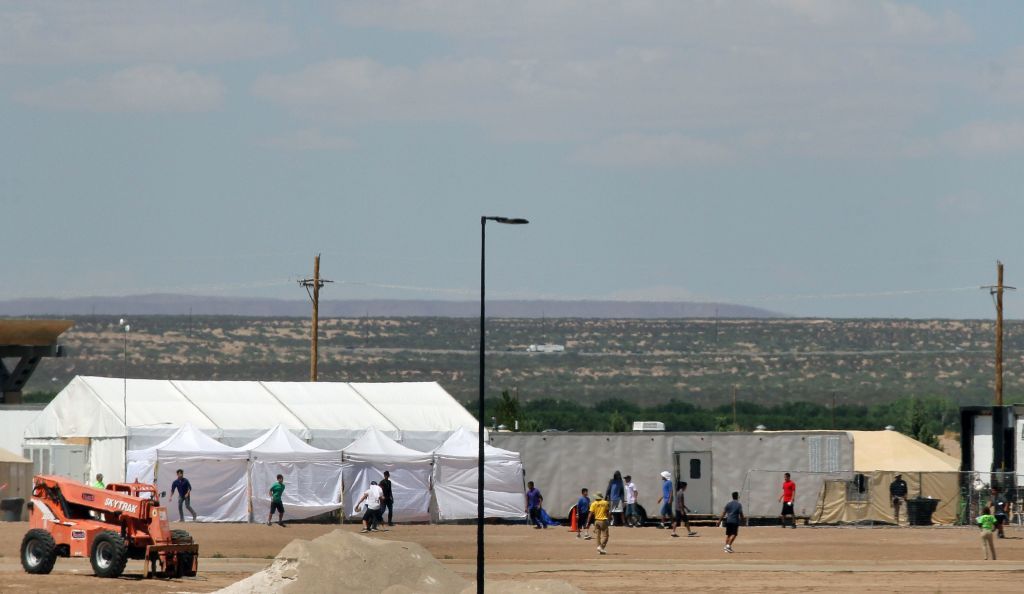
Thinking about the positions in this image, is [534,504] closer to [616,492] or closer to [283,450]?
[616,492]

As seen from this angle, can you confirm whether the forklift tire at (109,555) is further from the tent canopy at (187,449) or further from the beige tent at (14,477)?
the beige tent at (14,477)

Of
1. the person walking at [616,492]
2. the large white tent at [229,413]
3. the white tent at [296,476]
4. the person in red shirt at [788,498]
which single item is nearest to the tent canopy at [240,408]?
the large white tent at [229,413]

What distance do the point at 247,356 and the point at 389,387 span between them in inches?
5520

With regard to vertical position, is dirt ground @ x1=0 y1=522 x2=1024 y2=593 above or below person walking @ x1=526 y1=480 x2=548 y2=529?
below

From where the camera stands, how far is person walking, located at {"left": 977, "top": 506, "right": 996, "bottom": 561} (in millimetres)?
37719

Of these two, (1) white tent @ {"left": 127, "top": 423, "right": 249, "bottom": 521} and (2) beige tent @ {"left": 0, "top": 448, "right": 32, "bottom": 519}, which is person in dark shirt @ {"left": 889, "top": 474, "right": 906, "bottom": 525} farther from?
(2) beige tent @ {"left": 0, "top": 448, "right": 32, "bottom": 519}

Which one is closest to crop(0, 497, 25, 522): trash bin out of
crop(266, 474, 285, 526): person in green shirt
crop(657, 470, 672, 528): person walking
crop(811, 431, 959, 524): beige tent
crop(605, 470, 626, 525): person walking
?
crop(266, 474, 285, 526): person in green shirt

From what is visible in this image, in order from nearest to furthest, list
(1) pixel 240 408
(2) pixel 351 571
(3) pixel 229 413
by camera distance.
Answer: (2) pixel 351 571 → (3) pixel 229 413 → (1) pixel 240 408

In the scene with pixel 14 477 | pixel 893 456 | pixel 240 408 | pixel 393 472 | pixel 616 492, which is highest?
pixel 240 408

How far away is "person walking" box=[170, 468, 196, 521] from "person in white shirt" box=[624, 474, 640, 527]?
12236 mm

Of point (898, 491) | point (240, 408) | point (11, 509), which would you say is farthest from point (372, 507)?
point (898, 491)

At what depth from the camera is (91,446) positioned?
4931cm

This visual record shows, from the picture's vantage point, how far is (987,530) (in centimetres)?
3800

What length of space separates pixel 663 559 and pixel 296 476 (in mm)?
13813
